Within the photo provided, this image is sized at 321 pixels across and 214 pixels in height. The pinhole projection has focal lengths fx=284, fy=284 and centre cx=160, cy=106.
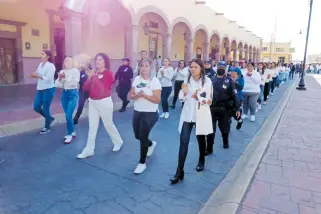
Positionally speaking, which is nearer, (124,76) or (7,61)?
(124,76)

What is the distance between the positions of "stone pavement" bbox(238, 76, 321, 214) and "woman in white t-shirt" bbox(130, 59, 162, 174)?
1.57m

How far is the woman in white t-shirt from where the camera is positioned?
409 cm

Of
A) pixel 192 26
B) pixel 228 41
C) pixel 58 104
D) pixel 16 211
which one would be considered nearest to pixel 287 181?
pixel 16 211

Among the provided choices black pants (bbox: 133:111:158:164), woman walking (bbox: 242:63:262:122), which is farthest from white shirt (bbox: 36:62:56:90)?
woman walking (bbox: 242:63:262:122)

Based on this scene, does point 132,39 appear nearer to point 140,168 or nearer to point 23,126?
point 23,126

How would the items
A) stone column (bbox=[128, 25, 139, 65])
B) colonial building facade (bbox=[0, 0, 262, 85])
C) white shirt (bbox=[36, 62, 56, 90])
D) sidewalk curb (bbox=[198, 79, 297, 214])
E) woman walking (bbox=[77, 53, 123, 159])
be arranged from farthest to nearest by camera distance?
stone column (bbox=[128, 25, 139, 65])
colonial building facade (bbox=[0, 0, 262, 85])
white shirt (bbox=[36, 62, 56, 90])
woman walking (bbox=[77, 53, 123, 159])
sidewalk curb (bbox=[198, 79, 297, 214])

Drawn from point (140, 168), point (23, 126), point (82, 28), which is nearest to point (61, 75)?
point (23, 126)

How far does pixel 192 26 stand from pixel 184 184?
18.0 metres

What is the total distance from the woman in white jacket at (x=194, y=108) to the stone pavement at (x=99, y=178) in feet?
1.39

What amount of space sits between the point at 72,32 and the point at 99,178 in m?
8.31

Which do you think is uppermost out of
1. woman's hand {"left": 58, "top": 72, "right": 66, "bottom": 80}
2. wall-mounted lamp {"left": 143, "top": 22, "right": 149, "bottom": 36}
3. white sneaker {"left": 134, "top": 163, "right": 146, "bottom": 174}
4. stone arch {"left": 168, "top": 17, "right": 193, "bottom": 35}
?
stone arch {"left": 168, "top": 17, "right": 193, "bottom": 35}

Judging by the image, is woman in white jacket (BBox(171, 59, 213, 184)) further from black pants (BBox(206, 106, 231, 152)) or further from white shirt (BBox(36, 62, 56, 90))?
white shirt (BBox(36, 62, 56, 90))

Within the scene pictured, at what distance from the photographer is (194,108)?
12.8 ft

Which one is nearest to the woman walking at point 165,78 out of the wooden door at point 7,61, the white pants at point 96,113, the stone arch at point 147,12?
the white pants at point 96,113
